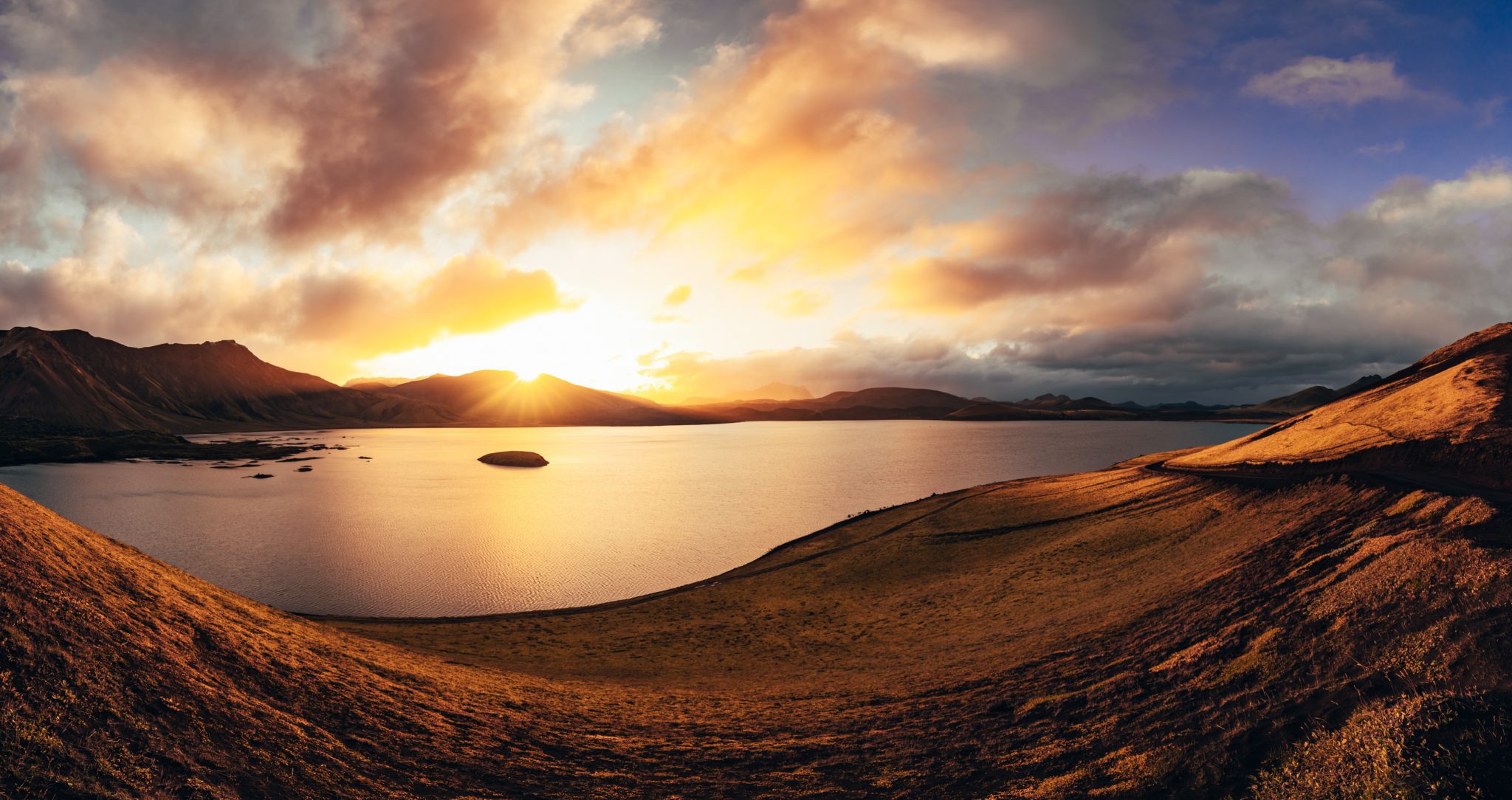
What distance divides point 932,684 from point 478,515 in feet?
205

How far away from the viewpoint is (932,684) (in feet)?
54.1

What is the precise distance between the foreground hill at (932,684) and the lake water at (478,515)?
1604 centimetres

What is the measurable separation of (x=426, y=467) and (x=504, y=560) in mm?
91377

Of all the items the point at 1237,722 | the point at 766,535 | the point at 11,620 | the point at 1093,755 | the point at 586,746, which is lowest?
the point at 766,535

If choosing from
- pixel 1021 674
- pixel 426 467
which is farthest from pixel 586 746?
pixel 426 467

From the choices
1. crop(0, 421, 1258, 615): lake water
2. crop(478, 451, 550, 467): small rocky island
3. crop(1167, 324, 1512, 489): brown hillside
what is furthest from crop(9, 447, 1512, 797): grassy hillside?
crop(478, 451, 550, 467): small rocky island

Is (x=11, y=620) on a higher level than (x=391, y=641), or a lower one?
higher

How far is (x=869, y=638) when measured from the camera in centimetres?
2444

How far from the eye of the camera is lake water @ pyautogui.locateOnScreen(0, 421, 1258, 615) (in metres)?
38.5

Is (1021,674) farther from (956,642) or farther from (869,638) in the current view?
(869,638)

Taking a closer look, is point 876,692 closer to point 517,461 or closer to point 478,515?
point 478,515

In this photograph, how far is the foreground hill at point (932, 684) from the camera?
909 cm

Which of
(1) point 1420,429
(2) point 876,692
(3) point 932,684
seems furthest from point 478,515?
(1) point 1420,429

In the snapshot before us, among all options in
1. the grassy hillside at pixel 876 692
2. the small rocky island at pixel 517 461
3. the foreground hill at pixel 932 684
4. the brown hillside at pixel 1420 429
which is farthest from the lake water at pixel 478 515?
the brown hillside at pixel 1420 429
